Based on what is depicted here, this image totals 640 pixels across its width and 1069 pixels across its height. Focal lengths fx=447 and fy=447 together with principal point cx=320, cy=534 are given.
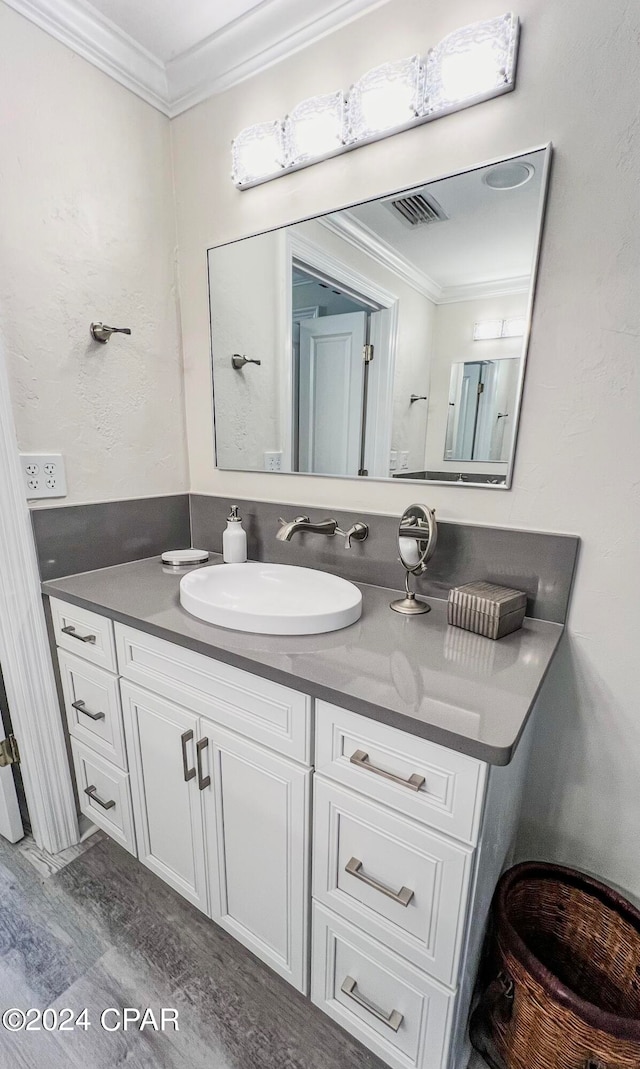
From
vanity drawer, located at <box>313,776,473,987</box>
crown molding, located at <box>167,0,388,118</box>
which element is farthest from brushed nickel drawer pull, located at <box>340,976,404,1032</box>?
crown molding, located at <box>167,0,388,118</box>

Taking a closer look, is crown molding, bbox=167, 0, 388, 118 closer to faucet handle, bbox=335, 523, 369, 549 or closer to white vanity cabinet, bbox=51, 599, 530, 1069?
faucet handle, bbox=335, 523, 369, 549

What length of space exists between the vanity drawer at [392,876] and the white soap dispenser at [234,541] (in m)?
0.73

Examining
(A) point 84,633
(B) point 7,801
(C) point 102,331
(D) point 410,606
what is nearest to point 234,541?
(A) point 84,633

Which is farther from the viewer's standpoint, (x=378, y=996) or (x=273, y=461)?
(x=273, y=461)

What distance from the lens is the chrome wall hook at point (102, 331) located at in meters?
1.24

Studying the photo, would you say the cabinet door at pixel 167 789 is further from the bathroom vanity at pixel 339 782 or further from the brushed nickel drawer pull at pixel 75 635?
the brushed nickel drawer pull at pixel 75 635

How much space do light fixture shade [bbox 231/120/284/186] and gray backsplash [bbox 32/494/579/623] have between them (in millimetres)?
900

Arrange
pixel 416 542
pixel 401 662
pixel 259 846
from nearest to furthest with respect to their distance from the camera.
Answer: pixel 401 662
pixel 259 846
pixel 416 542

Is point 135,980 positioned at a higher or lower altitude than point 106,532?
lower

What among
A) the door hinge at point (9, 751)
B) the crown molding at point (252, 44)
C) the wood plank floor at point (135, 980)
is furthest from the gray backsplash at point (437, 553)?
the crown molding at point (252, 44)

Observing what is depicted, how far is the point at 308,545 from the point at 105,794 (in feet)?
2.99

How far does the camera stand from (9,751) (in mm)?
1303

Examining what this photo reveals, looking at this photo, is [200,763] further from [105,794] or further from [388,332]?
[388,332]

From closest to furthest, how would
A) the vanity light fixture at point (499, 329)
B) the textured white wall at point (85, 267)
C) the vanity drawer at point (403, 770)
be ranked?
the vanity drawer at point (403, 770) < the vanity light fixture at point (499, 329) < the textured white wall at point (85, 267)
